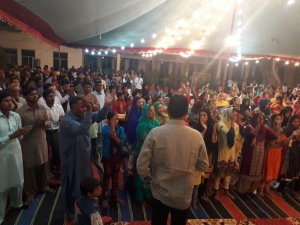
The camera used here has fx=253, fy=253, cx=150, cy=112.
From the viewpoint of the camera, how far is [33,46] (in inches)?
623

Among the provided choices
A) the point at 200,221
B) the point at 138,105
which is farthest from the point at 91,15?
the point at 200,221

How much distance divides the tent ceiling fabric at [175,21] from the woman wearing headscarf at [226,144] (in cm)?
243

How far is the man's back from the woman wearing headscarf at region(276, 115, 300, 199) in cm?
261

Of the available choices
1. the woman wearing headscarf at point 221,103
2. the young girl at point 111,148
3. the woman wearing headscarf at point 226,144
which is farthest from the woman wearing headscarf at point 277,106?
the young girl at point 111,148

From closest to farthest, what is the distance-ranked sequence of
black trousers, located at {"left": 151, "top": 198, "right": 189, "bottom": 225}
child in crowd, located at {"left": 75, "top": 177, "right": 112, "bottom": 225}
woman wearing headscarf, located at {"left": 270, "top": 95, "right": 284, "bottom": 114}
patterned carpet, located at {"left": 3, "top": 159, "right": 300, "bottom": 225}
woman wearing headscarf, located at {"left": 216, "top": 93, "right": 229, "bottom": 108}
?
black trousers, located at {"left": 151, "top": 198, "right": 189, "bottom": 225}
child in crowd, located at {"left": 75, "top": 177, "right": 112, "bottom": 225}
patterned carpet, located at {"left": 3, "top": 159, "right": 300, "bottom": 225}
woman wearing headscarf, located at {"left": 270, "top": 95, "right": 284, "bottom": 114}
woman wearing headscarf, located at {"left": 216, "top": 93, "right": 229, "bottom": 108}

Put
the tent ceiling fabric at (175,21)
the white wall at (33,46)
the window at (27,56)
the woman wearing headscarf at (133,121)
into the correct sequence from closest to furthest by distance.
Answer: the woman wearing headscarf at (133,121), the tent ceiling fabric at (175,21), the white wall at (33,46), the window at (27,56)

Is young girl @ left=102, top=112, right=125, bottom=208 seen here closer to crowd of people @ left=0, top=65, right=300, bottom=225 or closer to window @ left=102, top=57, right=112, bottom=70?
crowd of people @ left=0, top=65, right=300, bottom=225

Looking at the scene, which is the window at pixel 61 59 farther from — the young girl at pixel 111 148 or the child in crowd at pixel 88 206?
the child in crowd at pixel 88 206

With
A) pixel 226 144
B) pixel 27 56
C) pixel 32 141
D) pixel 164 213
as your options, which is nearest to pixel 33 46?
pixel 27 56

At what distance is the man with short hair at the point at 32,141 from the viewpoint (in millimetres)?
2963

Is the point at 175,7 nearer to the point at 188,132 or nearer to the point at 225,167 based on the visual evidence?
the point at 225,167

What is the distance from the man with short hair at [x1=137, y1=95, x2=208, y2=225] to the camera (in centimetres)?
178

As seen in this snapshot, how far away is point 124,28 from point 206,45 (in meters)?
3.33

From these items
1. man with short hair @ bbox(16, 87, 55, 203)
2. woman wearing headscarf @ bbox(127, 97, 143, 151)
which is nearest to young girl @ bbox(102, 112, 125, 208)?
man with short hair @ bbox(16, 87, 55, 203)
